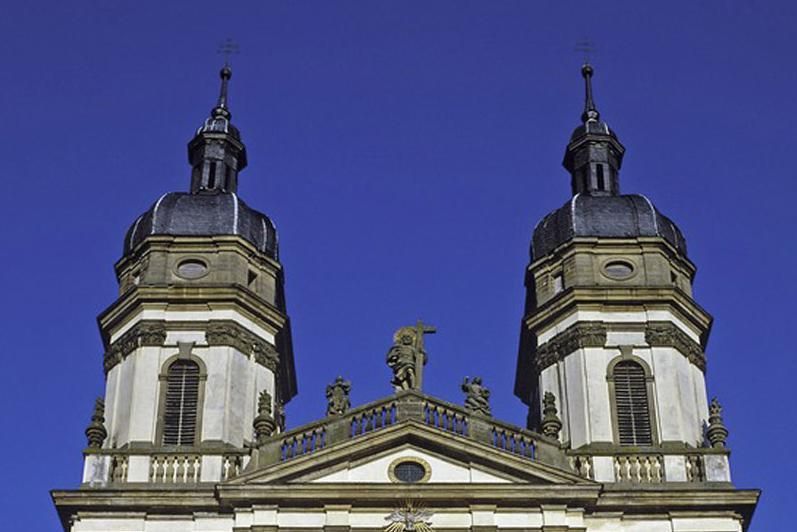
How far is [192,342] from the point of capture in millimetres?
41469

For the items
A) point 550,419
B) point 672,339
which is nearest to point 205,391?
point 550,419

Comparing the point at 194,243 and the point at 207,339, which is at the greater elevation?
the point at 194,243

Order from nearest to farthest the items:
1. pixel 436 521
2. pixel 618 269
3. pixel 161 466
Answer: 1. pixel 436 521
2. pixel 161 466
3. pixel 618 269

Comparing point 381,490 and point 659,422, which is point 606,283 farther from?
point 381,490

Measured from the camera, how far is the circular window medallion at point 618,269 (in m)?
43.1

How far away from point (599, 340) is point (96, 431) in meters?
11.9

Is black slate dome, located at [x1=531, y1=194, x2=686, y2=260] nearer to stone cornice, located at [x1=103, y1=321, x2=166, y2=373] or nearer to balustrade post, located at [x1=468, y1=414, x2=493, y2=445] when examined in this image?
balustrade post, located at [x1=468, y1=414, x2=493, y2=445]

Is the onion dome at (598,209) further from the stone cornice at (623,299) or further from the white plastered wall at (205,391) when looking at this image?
the white plastered wall at (205,391)

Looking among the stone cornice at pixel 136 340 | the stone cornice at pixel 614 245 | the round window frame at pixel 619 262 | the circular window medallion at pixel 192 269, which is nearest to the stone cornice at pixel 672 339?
the round window frame at pixel 619 262

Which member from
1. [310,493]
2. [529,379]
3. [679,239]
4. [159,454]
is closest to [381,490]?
[310,493]

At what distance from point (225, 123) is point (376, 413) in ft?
41.3

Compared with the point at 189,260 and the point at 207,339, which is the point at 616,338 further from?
the point at 189,260

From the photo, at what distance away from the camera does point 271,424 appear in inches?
1540

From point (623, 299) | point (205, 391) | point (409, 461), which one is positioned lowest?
point (409, 461)
